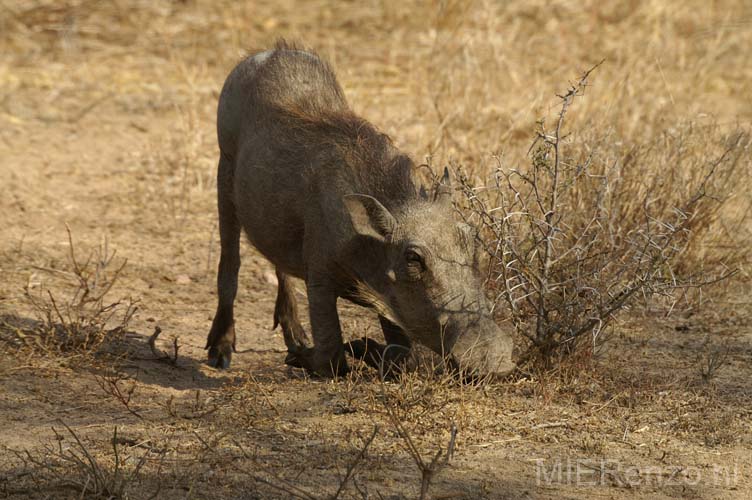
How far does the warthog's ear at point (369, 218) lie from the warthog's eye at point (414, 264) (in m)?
0.14

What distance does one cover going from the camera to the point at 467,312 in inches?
149

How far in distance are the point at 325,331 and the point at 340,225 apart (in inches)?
16.4

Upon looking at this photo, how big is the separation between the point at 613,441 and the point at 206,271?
311 cm

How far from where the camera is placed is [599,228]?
491cm

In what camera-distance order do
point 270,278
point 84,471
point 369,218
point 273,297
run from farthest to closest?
point 270,278
point 273,297
point 369,218
point 84,471

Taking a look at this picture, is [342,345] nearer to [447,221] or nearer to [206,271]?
[447,221]

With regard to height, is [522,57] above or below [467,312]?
above

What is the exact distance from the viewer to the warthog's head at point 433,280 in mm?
3771

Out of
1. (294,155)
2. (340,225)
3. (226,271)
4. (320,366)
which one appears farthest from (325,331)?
(226,271)

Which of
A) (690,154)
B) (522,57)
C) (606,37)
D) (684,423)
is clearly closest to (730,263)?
(690,154)

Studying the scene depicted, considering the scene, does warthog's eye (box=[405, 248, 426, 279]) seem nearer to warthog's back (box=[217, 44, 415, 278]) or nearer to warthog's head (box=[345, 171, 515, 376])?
warthog's head (box=[345, 171, 515, 376])

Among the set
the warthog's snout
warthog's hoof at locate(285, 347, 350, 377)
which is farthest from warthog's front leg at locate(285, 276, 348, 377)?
the warthog's snout

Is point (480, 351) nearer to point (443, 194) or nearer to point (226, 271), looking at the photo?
point (443, 194)

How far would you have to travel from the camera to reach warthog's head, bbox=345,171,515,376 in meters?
3.77
